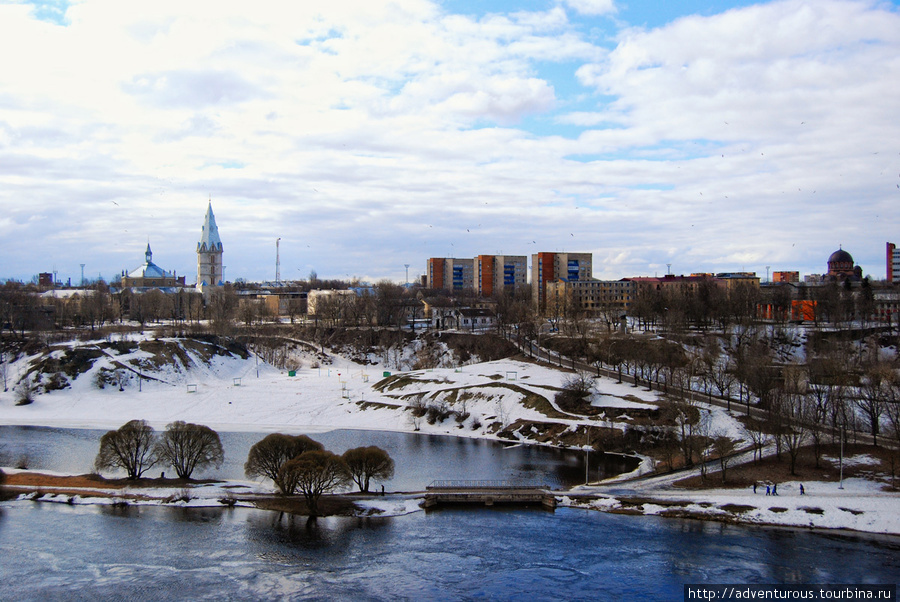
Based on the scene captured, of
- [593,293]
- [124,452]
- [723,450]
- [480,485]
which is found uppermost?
[593,293]

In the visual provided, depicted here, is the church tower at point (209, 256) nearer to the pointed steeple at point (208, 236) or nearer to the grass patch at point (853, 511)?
the pointed steeple at point (208, 236)

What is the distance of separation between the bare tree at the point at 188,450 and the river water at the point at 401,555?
247 inches

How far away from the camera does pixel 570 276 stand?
150m

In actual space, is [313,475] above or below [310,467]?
below

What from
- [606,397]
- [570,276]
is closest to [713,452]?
[606,397]

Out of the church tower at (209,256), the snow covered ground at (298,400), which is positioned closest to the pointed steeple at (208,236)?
the church tower at (209,256)

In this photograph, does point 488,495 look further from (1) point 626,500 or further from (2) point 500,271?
(2) point 500,271

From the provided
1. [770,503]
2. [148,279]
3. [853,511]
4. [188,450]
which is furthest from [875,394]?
[148,279]

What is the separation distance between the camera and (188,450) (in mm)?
44688

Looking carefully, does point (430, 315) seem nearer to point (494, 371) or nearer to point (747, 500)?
point (494, 371)

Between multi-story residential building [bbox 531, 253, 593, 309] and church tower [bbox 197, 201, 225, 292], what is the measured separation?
83.2m

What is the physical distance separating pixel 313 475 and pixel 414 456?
15.3m

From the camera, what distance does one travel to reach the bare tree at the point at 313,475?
3759 centimetres

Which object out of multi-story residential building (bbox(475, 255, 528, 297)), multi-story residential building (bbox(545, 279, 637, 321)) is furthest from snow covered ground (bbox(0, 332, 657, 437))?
multi-story residential building (bbox(475, 255, 528, 297))
